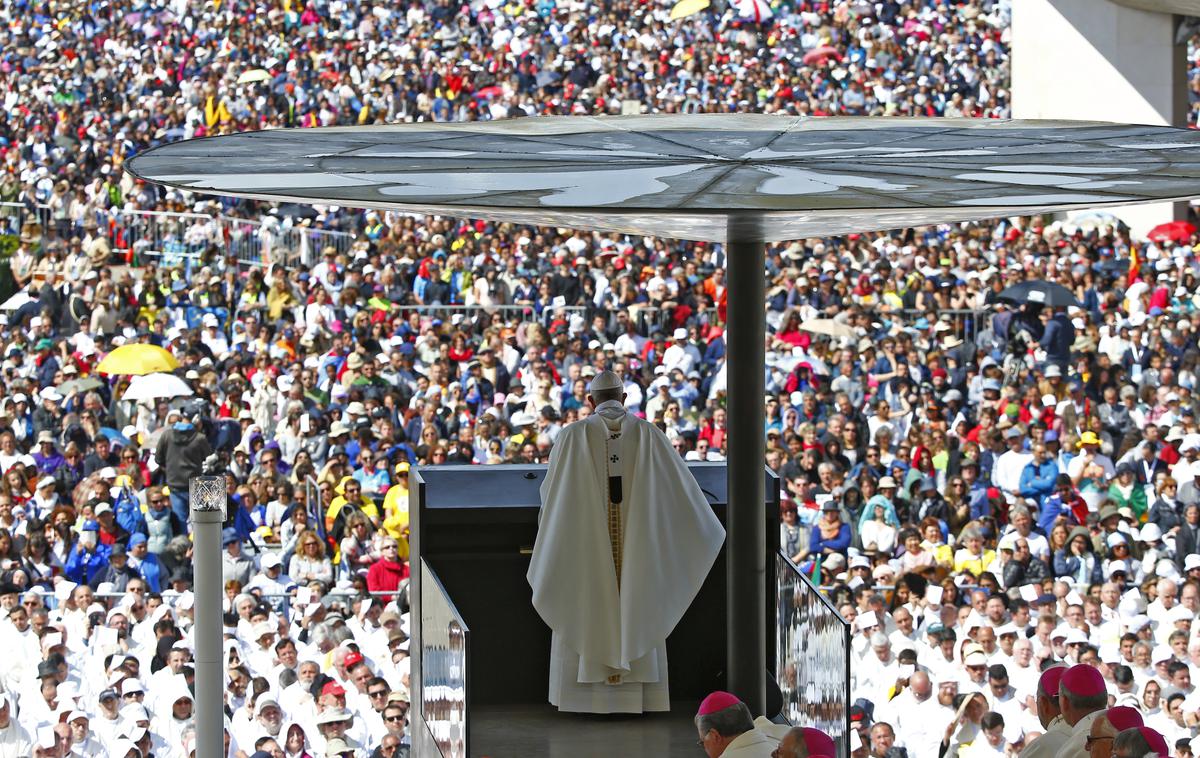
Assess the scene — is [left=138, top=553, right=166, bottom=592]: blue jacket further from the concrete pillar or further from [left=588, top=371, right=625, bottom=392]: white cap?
the concrete pillar

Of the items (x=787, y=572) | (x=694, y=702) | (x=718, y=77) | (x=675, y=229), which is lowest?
(x=694, y=702)

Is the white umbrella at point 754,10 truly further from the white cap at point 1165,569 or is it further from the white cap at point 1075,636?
the white cap at point 1075,636

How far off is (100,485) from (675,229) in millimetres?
8077

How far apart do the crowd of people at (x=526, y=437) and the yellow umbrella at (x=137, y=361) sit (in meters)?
0.32

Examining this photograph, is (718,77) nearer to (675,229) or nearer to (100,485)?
(100,485)

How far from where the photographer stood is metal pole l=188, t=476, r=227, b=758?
7949mm

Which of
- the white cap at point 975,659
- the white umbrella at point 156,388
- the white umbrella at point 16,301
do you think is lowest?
the white cap at point 975,659

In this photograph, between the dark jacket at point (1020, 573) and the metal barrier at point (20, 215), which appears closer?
the dark jacket at point (1020, 573)

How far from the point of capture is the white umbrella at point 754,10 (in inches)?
1302

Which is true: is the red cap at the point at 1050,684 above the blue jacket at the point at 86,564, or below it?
above

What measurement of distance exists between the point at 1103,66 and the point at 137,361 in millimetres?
Answer: 16789

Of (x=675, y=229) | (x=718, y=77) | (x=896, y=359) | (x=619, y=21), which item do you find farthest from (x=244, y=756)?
(x=619, y=21)

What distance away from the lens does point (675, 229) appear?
7.56m

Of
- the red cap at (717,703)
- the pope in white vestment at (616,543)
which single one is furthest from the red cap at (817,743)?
the pope in white vestment at (616,543)
